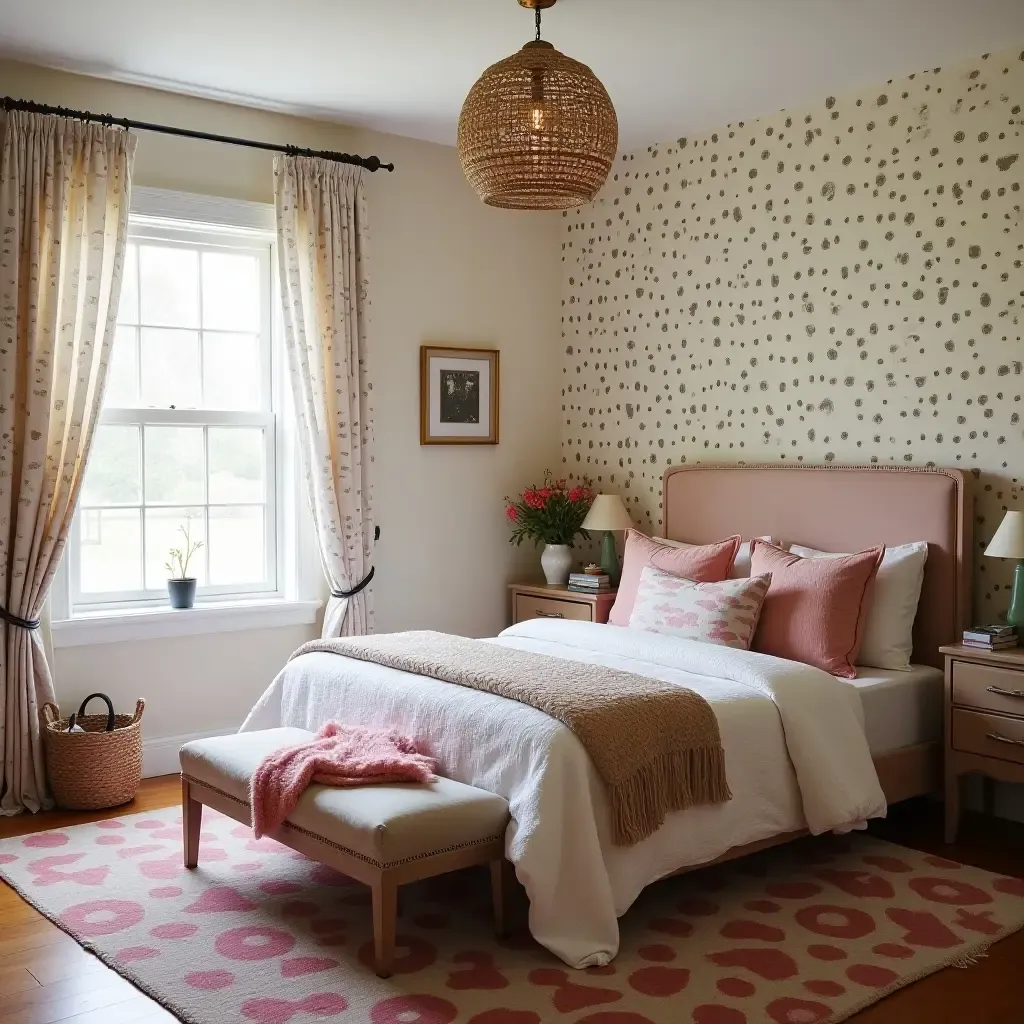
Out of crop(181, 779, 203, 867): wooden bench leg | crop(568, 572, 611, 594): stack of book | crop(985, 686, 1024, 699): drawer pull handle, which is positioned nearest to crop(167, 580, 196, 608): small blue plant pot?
crop(181, 779, 203, 867): wooden bench leg

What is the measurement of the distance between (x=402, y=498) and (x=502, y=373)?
0.85 meters

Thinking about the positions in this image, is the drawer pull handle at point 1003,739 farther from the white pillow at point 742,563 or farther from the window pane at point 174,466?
the window pane at point 174,466

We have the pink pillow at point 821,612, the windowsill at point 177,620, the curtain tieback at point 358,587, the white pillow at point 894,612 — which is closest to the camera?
the pink pillow at point 821,612

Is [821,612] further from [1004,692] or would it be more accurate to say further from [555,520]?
[555,520]

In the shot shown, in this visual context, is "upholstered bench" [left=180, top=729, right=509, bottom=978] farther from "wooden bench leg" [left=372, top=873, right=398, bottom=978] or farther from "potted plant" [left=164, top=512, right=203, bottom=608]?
"potted plant" [left=164, top=512, right=203, bottom=608]

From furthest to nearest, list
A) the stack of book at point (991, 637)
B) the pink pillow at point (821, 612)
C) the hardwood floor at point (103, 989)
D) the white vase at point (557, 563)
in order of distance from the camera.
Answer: the white vase at point (557, 563) < the pink pillow at point (821, 612) < the stack of book at point (991, 637) < the hardwood floor at point (103, 989)

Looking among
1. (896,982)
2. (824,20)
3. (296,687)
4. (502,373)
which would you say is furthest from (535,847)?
(502,373)

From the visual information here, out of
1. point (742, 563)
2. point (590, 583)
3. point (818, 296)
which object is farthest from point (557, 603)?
point (818, 296)

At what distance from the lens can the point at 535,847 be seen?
2842mm

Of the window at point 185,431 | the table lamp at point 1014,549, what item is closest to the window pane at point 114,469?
the window at point 185,431

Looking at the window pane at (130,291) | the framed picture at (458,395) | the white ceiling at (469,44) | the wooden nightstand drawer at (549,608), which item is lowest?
the wooden nightstand drawer at (549,608)

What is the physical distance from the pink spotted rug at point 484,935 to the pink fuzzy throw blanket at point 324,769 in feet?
1.06

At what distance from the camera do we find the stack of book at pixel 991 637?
12.6 ft

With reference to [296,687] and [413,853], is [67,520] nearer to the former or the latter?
[296,687]
